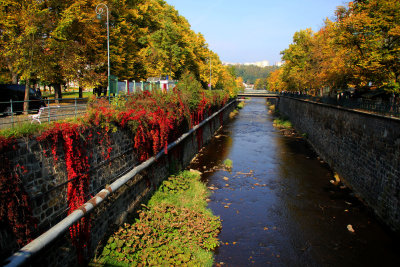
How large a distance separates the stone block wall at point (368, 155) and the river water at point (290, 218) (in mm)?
727

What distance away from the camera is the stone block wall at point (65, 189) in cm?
730

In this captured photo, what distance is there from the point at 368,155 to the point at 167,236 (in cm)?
1136

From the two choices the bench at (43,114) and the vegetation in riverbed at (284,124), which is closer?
the bench at (43,114)

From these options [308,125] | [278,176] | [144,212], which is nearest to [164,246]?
[144,212]

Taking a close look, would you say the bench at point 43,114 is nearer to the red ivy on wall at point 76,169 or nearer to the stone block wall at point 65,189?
the red ivy on wall at point 76,169

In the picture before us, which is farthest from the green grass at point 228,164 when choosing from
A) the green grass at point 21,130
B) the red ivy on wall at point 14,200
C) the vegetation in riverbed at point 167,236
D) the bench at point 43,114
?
the red ivy on wall at point 14,200

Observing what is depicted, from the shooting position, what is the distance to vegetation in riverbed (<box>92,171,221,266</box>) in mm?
9961

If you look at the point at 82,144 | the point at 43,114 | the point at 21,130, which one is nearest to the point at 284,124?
the point at 43,114

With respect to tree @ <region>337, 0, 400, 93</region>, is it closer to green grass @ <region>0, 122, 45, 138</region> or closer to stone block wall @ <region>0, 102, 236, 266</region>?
stone block wall @ <region>0, 102, 236, 266</region>

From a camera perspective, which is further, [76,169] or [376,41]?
[376,41]

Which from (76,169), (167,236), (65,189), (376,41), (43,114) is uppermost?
(376,41)

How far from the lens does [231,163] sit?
76.3 feet

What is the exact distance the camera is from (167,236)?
38.2 feet

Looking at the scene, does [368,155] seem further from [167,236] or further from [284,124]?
[284,124]
